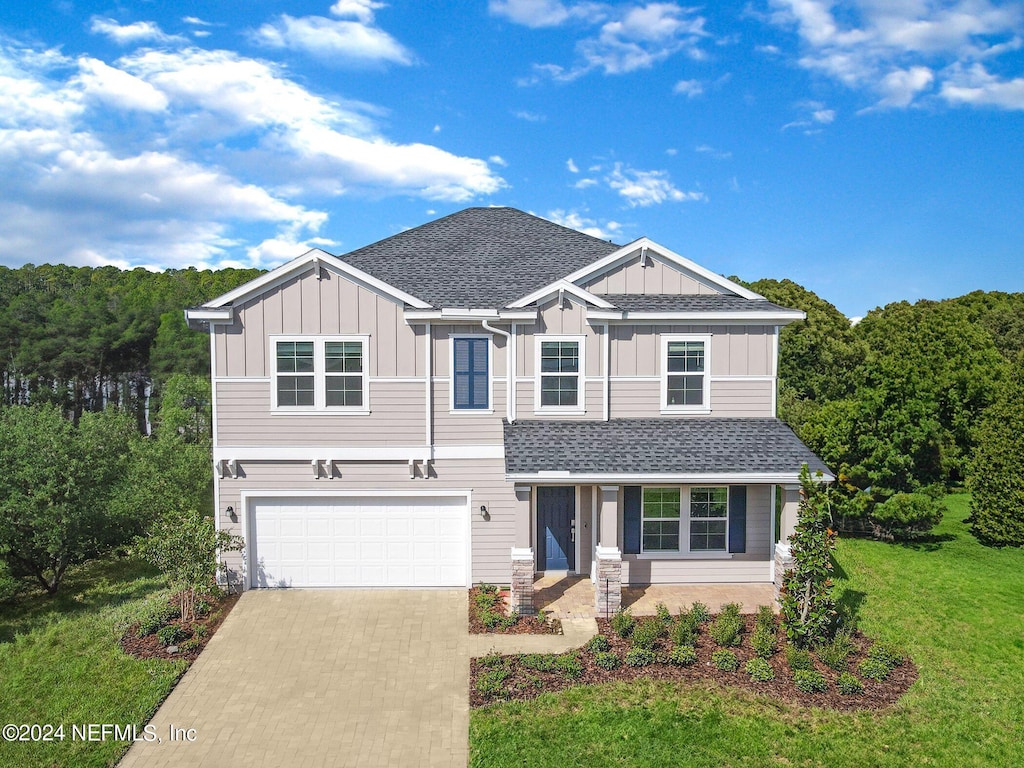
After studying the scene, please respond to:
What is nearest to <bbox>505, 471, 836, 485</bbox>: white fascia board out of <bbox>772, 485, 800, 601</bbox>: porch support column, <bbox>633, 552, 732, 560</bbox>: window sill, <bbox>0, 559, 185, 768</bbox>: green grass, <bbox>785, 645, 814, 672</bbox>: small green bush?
<bbox>772, 485, 800, 601</bbox>: porch support column

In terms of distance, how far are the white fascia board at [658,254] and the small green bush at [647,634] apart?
707 cm

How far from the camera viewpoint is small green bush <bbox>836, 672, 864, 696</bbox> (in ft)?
32.3

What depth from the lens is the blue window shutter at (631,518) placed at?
1425 centimetres

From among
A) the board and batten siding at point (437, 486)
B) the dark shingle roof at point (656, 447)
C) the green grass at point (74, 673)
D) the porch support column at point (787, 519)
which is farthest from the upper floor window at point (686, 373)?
the green grass at point (74, 673)

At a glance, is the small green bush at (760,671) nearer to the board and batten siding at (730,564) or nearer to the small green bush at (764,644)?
the small green bush at (764,644)

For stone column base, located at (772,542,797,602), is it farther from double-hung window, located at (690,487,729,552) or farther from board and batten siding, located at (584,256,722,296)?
board and batten siding, located at (584,256,722,296)

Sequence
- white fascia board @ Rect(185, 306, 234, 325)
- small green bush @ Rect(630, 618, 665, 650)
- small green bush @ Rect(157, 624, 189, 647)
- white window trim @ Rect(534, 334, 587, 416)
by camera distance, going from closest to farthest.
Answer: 1. small green bush @ Rect(630, 618, 665, 650)
2. small green bush @ Rect(157, 624, 189, 647)
3. white fascia board @ Rect(185, 306, 234, 325)
4. white window trim @ Rect(534, 334, 587, 416)

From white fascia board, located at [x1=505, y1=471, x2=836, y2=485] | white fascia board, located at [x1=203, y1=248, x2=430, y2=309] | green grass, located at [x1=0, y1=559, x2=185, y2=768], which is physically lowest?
green grass, located at [x1=0, y1=559, x2=185, y2=768]

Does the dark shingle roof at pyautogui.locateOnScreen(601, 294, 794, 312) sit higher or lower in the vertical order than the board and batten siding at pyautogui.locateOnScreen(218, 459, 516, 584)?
higher

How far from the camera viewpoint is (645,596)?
13.7 m

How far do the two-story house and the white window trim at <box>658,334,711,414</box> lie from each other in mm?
43

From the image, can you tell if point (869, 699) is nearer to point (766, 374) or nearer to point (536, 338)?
point (766, 374)

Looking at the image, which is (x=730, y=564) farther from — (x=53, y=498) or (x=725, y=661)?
(x=53, y=498)

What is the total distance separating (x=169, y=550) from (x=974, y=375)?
27.0 metres
